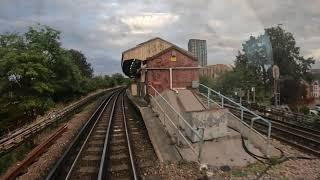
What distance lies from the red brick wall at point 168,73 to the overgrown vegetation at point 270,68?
34.5 meters

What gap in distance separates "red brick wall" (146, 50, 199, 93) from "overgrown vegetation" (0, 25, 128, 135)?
358 inches

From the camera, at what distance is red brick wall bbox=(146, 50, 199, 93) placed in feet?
86.0

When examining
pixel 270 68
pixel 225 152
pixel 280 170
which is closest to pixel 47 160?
pixel 225 152

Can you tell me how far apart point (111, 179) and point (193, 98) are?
6699 millimetres

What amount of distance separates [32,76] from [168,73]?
59.8ft

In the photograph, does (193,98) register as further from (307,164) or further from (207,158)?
(307,164)

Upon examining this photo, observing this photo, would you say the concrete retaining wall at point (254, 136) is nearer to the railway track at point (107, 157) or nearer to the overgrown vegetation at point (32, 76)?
the railway track at point (107, 157)

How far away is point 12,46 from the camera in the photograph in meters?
45.6

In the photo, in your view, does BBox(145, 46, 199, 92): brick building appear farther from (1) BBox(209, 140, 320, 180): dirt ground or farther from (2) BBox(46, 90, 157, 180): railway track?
(1) BBox(209, 140, 320, 180): dirt ground

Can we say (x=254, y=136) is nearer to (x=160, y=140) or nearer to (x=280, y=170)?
(x=280, y=170)

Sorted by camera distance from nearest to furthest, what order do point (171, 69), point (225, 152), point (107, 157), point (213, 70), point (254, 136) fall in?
1. point (225, 152)
2. point (107, 157)
3. point (254, 136)
4. point (171, 69)
5. point (213, 70)

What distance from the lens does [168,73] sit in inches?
1041

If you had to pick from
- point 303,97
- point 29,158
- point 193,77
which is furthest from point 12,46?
point 303,97

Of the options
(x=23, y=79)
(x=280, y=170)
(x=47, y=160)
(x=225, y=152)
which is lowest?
(x=47, y=160)
